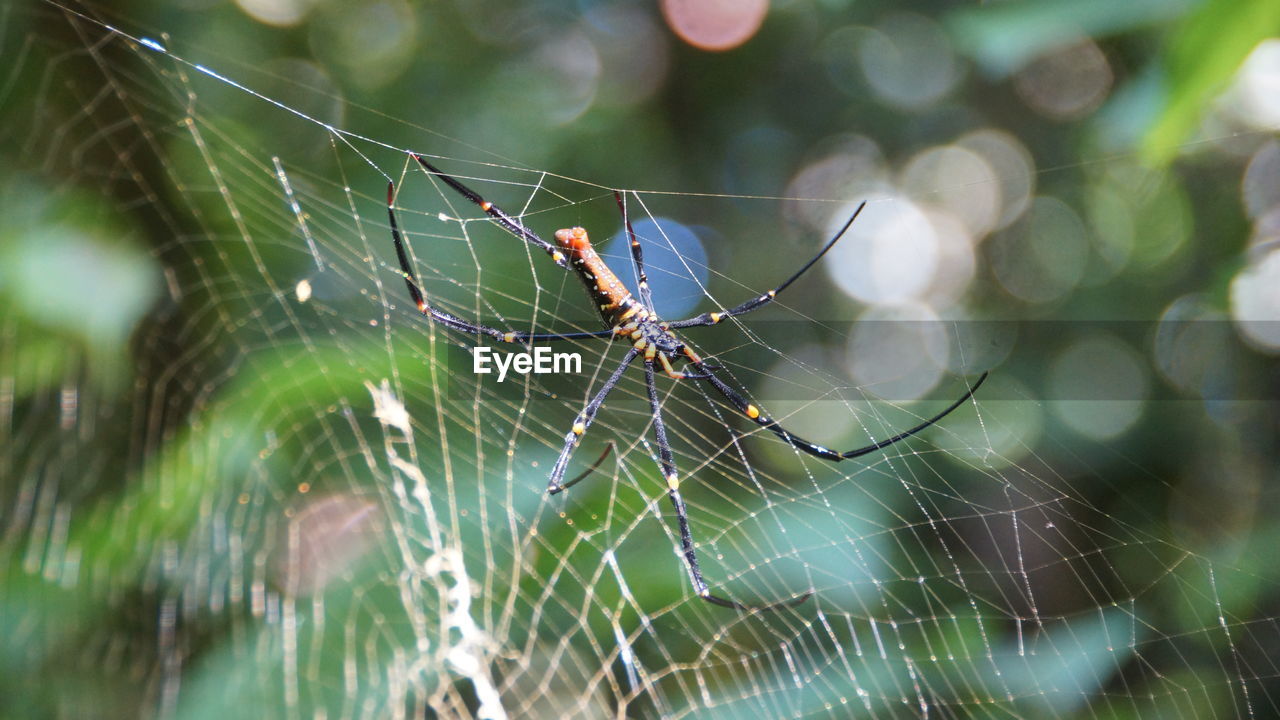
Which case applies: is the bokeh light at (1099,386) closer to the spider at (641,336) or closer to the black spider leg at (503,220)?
the spider at (641,336)

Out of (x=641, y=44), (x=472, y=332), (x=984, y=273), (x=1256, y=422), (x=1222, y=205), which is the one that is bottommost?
(x=1256, y=422)

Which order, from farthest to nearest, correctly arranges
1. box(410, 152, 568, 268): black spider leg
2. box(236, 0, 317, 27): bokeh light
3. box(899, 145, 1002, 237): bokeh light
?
box(899, 145, 1002, 237): bokeh light → box(236, 0, 317, 27): bokeh light → box(410, 152, 568, 268): black spider leg

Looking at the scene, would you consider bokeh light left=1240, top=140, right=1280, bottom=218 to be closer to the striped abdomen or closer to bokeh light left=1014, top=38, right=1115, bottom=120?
bokeh light left=1014, top=38, right=1115, bottom=120

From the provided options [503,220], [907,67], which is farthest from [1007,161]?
[503,220]

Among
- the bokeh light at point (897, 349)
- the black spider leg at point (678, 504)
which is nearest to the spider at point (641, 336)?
the black spider leg at point (678, 504)

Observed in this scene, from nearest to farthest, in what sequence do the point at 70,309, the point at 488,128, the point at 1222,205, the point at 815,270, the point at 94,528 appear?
the point at 70,309 → the point at 94,528 → the point at 1222,205 → the point at 488,128 → the point at 815,270

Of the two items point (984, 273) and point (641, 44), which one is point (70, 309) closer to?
point (641, 44)

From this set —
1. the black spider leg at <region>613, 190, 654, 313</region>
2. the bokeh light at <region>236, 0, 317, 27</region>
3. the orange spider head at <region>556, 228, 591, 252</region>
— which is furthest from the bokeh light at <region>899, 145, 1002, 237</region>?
the bokeh light at <region>236, 0, 317, 27</region>

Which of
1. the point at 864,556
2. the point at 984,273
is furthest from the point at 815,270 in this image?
the point at 864,556
